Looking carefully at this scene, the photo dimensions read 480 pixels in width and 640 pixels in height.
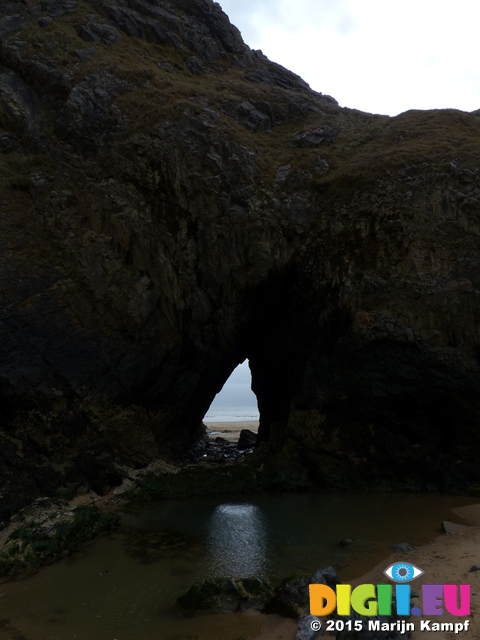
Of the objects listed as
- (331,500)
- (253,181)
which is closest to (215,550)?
(331,500)

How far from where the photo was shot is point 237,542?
10.5 m

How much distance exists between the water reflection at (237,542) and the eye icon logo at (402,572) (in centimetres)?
250

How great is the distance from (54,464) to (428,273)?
15.6 meters

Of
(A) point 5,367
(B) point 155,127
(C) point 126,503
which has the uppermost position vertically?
(B) point 155,127

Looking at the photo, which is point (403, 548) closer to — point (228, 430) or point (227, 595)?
point (227, 595)

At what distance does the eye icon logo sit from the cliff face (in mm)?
7979

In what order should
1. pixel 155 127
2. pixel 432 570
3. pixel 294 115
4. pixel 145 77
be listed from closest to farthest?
1. pixel 432 570
2. pixel 155 127
3. pixel 145 77
4. pixel 294 115

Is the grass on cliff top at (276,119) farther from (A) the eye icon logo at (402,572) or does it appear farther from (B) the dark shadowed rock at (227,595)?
(B) the dark shadowed rock at (227,595)

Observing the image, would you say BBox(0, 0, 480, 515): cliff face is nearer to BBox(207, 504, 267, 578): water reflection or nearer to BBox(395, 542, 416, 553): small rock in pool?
BBox(207, 504, 267, 578): water reflection

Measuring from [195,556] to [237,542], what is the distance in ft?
4.17

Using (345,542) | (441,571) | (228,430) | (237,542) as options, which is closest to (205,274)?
(237,542)

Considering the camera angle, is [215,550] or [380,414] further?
[380,414]

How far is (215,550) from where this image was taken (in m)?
10.1

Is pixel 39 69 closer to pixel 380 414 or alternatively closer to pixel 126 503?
pixel 126 503
